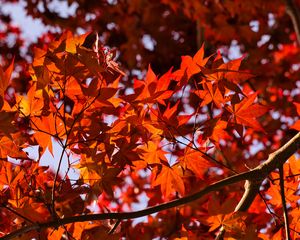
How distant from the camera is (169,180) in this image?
1.58m

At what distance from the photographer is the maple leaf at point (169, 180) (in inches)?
61.4

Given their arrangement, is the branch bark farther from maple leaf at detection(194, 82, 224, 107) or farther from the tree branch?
maple leaf at detection(194, 82, 224, 107)

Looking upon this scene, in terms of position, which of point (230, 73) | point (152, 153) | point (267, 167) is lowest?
point (267, 167)

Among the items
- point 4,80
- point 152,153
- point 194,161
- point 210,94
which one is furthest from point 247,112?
point 4,80

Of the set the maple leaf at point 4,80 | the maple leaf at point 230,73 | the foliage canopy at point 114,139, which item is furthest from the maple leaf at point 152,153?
the maple leaf at point 4,80

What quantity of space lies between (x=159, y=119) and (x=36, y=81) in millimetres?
395

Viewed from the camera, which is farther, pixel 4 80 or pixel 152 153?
pixel 152 153

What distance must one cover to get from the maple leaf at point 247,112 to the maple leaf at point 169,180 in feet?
0.86

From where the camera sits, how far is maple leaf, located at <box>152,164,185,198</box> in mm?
1559

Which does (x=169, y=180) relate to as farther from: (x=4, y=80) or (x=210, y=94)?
(x=4, y=80)

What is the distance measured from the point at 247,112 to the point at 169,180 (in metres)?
0.34

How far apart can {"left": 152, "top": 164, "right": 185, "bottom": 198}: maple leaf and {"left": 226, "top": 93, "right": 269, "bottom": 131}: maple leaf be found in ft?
0.86

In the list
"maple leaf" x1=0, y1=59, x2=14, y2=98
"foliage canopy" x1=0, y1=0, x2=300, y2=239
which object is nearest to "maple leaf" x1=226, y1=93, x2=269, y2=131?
"foliage canopy" x1=0, y1=0, x2=300, y2=239

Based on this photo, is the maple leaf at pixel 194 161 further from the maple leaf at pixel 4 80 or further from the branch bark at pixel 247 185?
the maple leaf at pixel 4 80
